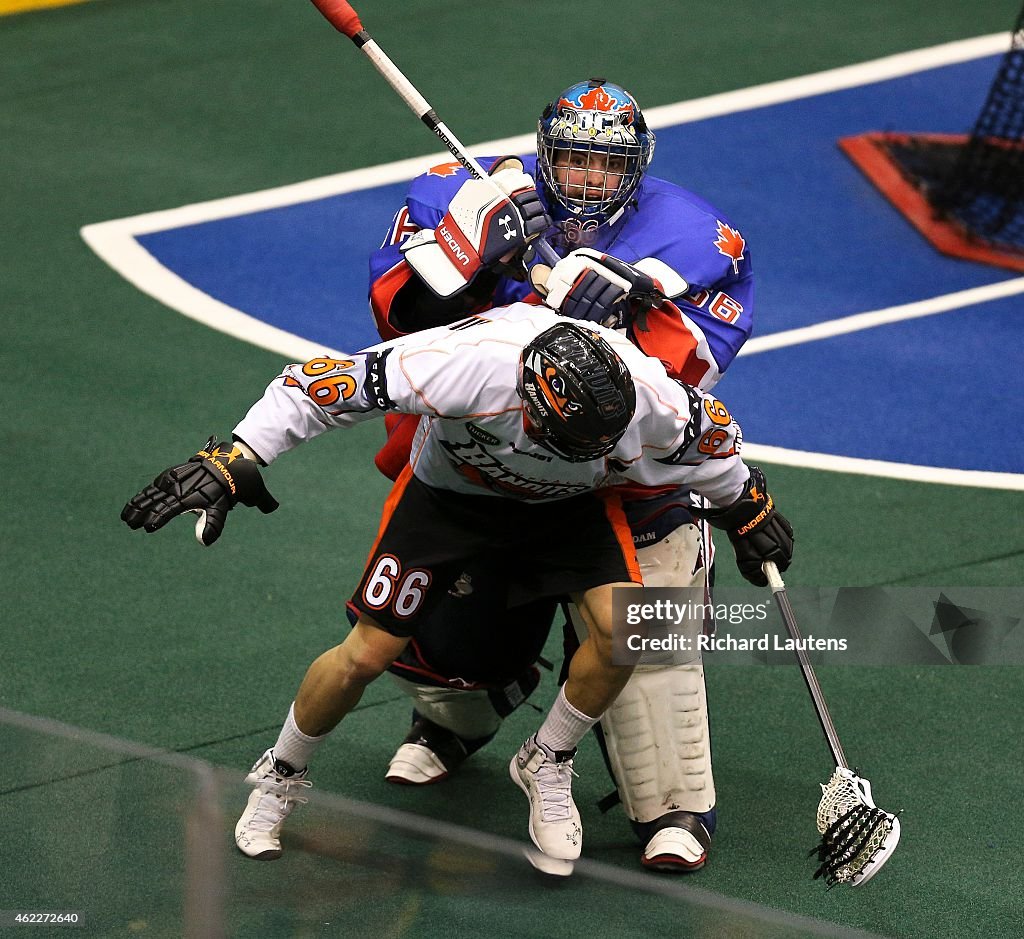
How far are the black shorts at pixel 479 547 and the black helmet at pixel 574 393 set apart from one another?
0.40 meters

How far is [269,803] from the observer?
4.48 meters

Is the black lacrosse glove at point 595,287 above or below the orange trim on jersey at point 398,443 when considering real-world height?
above

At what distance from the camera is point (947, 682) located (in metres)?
5.86

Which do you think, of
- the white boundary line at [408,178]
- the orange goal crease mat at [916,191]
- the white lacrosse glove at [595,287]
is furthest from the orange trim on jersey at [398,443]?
the orange goal crease mat at [916,191]

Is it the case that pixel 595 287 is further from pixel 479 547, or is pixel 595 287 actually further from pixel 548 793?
pixel 548 793

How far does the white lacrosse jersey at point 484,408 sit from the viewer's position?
14.0ft

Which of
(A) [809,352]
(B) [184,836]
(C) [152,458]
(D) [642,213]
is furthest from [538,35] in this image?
(B) [184,836]

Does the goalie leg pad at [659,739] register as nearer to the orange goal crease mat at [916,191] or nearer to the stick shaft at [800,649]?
the stick shaft at [800,649]

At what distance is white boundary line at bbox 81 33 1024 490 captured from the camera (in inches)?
295

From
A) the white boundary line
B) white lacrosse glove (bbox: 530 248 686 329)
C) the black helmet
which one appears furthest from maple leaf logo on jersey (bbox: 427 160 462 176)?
the white boundary line

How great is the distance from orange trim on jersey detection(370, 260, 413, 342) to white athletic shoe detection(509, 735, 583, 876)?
1.29 meters

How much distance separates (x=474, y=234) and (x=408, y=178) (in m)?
5.79

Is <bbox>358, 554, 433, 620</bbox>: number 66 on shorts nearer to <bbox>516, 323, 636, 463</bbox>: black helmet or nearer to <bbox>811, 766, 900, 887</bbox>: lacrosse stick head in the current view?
<bbox>516, 323, 636, 463</bbox>: black helmet

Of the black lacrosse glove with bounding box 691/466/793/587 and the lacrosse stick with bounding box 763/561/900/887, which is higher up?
the black lacrosse glove with bounding box 691/466/793/587
